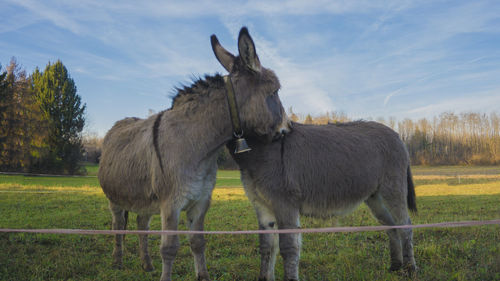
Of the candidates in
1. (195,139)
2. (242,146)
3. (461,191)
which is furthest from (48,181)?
(461,191)

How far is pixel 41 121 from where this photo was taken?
35.2 m

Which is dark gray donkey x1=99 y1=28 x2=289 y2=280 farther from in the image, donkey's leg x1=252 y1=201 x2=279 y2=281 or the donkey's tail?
the donkey's tail

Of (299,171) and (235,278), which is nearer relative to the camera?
(299,171)

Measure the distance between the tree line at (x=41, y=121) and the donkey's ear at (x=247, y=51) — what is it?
114 feet

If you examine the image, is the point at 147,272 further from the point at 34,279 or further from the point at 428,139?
the point at 428,139

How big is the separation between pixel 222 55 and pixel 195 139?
1.14 meters

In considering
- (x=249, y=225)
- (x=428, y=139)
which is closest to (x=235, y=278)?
(x=249, y=225)

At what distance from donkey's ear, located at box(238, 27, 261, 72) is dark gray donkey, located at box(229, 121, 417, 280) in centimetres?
89

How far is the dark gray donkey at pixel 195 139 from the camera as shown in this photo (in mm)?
3307

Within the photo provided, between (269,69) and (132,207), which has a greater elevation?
(269,69)

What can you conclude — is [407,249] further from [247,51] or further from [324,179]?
[247,51]

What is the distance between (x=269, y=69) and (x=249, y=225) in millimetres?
5752

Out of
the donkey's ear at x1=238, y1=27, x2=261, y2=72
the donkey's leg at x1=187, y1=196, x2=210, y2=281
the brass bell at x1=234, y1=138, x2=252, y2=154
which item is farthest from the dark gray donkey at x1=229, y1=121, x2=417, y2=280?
the donkey's ear at x1=238, y1=27, x2=261, y2=72

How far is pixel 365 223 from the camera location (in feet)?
27.4
